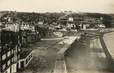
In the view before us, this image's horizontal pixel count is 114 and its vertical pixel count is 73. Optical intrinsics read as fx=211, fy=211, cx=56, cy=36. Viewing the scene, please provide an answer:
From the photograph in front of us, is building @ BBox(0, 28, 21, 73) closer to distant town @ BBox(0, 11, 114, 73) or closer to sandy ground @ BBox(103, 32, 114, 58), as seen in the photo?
distant town @ BBox(0, 11, 114, 73)

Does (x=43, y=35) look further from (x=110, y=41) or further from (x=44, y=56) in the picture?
(x=110, y=41)

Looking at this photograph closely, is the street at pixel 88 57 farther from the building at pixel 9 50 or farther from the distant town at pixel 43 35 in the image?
the building at pixel 9 50

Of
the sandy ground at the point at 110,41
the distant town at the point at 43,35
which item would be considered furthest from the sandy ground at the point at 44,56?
the sandy ground at the point at 110,41

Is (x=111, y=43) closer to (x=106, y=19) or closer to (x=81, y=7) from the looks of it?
(x=106, y=19)

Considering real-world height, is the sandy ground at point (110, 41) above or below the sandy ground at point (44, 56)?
above

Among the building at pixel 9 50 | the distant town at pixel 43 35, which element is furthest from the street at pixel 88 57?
the building at pixel 9 50

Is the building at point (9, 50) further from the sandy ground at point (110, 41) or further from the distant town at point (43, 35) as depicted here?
the sandy ground at point (110, 41)

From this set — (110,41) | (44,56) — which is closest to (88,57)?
(110,41)
